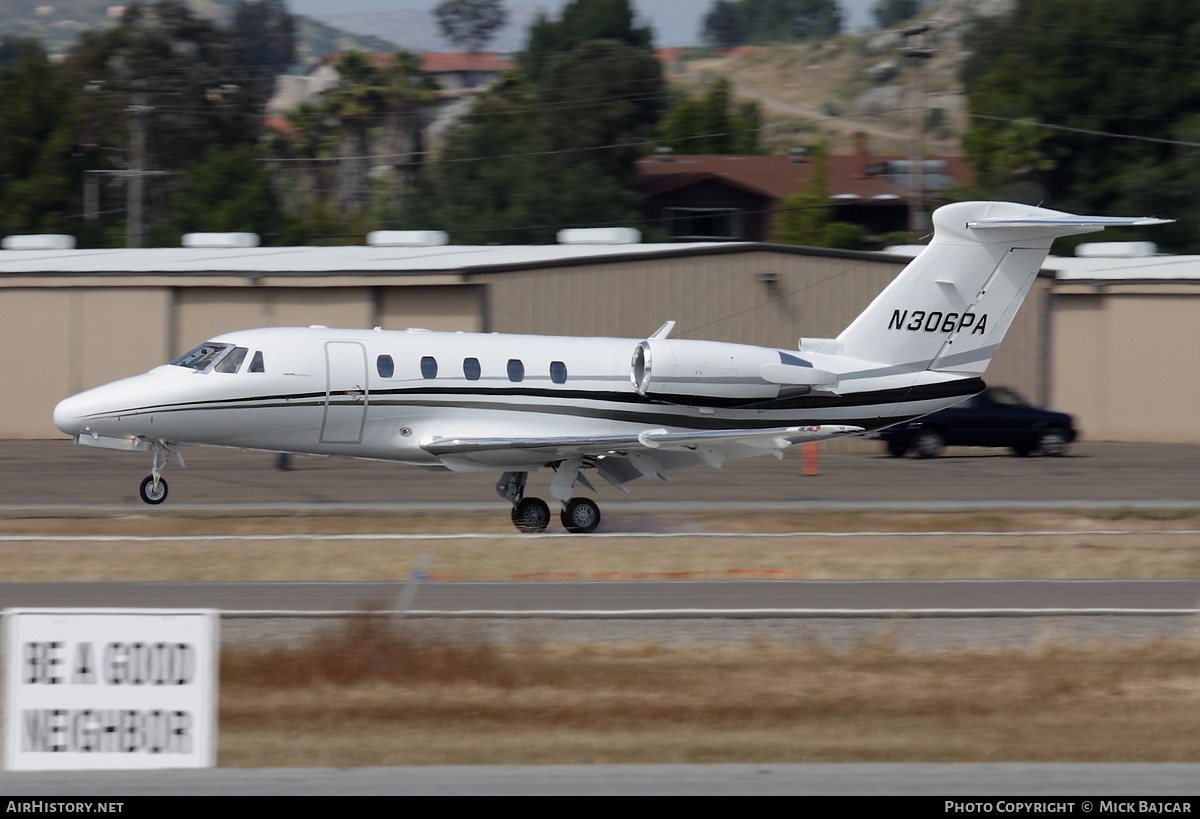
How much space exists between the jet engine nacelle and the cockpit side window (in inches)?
255

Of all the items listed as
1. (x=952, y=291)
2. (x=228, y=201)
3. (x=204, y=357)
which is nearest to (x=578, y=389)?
(x=204, y=357)

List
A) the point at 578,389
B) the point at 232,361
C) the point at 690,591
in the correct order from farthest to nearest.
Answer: the point at 578,389 → the point at 232,361 → the point at 690,591

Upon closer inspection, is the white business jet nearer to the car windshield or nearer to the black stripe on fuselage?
the black stripe on fuselage

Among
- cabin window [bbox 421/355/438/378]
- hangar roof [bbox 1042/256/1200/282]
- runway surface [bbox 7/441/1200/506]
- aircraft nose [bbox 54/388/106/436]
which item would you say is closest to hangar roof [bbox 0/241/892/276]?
runway surface [bbox 7/441/1200/506]

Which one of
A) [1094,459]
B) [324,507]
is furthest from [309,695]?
[1094,459]

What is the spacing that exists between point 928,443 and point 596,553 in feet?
57.7

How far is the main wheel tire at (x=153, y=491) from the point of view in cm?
2097

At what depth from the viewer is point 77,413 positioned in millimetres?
20344

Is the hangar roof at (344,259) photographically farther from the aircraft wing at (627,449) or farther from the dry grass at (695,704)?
the dry grass at (695,704)

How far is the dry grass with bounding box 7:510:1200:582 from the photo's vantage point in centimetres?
1784

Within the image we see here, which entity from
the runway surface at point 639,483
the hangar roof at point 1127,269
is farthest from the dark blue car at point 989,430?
the hangar roof at point 1127,269

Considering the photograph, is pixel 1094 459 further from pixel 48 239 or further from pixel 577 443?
pixel 48 239

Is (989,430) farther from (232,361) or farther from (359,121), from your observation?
(359,121)

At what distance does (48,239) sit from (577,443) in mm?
29759
